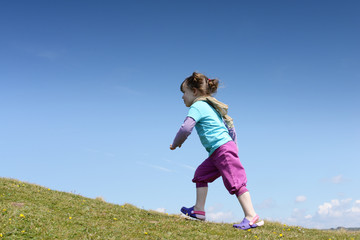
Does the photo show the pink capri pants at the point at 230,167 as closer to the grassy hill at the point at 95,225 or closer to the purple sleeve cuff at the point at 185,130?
the purple sleeve cuff at the point at 185,130

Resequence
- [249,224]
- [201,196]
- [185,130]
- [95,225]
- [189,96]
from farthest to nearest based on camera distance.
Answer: [189,96]
[201,196]
[249,224]
[95,225]
[185,130]

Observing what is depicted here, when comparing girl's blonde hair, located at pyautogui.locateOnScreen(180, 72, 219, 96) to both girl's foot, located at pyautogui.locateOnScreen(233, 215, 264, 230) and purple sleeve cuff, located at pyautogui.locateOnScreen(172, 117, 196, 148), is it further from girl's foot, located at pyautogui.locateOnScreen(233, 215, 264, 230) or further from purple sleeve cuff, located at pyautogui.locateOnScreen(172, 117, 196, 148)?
girl's foot, located at pyautogui.locateOnScreen(233, 215, 264, 230)

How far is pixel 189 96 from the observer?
9016 millimetres

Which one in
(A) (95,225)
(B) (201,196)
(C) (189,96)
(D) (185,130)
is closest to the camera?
(D) (185,130)

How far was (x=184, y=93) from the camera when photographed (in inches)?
359

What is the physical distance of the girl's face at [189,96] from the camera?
9.00m

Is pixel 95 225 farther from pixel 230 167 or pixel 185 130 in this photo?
pixel 230 167

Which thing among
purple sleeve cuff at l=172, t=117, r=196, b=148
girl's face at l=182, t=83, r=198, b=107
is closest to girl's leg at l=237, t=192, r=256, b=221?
purple sleeve cuff at l=172, t=117, r=196, b=148

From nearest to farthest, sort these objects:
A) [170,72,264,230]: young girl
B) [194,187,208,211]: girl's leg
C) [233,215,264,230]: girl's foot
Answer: [170,72,264,230]: young girl
[233,215,264,230]: girl's foot
[194,187,208,211]: girl's leg

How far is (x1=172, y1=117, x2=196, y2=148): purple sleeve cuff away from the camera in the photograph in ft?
27.2

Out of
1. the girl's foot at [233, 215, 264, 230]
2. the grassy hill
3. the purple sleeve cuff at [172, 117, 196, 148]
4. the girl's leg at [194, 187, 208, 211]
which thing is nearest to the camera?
the grassy hill

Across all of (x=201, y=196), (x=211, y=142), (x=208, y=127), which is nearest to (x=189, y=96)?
(x=208, y=127)

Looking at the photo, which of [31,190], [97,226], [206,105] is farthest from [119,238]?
[31,190]

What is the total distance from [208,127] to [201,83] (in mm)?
1194
